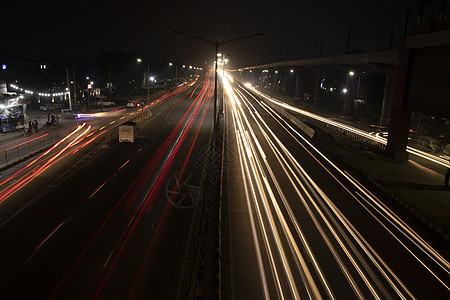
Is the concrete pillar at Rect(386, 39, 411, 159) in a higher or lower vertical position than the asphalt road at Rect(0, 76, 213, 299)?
higher

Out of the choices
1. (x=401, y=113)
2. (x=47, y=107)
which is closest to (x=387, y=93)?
(x=401, y=113)

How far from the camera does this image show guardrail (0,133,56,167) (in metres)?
24.6

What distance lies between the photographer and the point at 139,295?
10000 millimetres

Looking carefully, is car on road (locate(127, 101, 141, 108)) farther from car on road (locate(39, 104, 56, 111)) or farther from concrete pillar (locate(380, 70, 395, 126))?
concrete pillar (locate(380, 70, 395, 126))

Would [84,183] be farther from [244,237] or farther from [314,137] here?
[314,137]

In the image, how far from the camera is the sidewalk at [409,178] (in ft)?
53.7

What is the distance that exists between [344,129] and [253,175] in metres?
24.0

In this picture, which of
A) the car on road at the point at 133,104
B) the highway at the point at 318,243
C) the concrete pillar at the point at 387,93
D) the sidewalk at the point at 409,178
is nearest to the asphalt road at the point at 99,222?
the highway at the point at 318,243

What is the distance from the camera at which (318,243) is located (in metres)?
13.1

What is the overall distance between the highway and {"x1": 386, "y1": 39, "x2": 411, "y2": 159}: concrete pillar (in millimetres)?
8078

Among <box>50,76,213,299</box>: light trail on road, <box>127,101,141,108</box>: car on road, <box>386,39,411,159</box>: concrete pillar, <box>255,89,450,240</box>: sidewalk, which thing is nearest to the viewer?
<box>50,76,213,299</box>: light trail on road

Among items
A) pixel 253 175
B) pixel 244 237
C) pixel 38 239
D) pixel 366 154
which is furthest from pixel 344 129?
pixel 38 239

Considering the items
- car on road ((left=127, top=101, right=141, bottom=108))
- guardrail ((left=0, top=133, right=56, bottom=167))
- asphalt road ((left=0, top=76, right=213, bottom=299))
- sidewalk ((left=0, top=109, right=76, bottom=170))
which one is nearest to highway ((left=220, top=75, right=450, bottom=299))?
asphalt road ((left=0, top=76, right=213, bottom=299))

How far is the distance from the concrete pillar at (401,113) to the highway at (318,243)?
808 centimetres
